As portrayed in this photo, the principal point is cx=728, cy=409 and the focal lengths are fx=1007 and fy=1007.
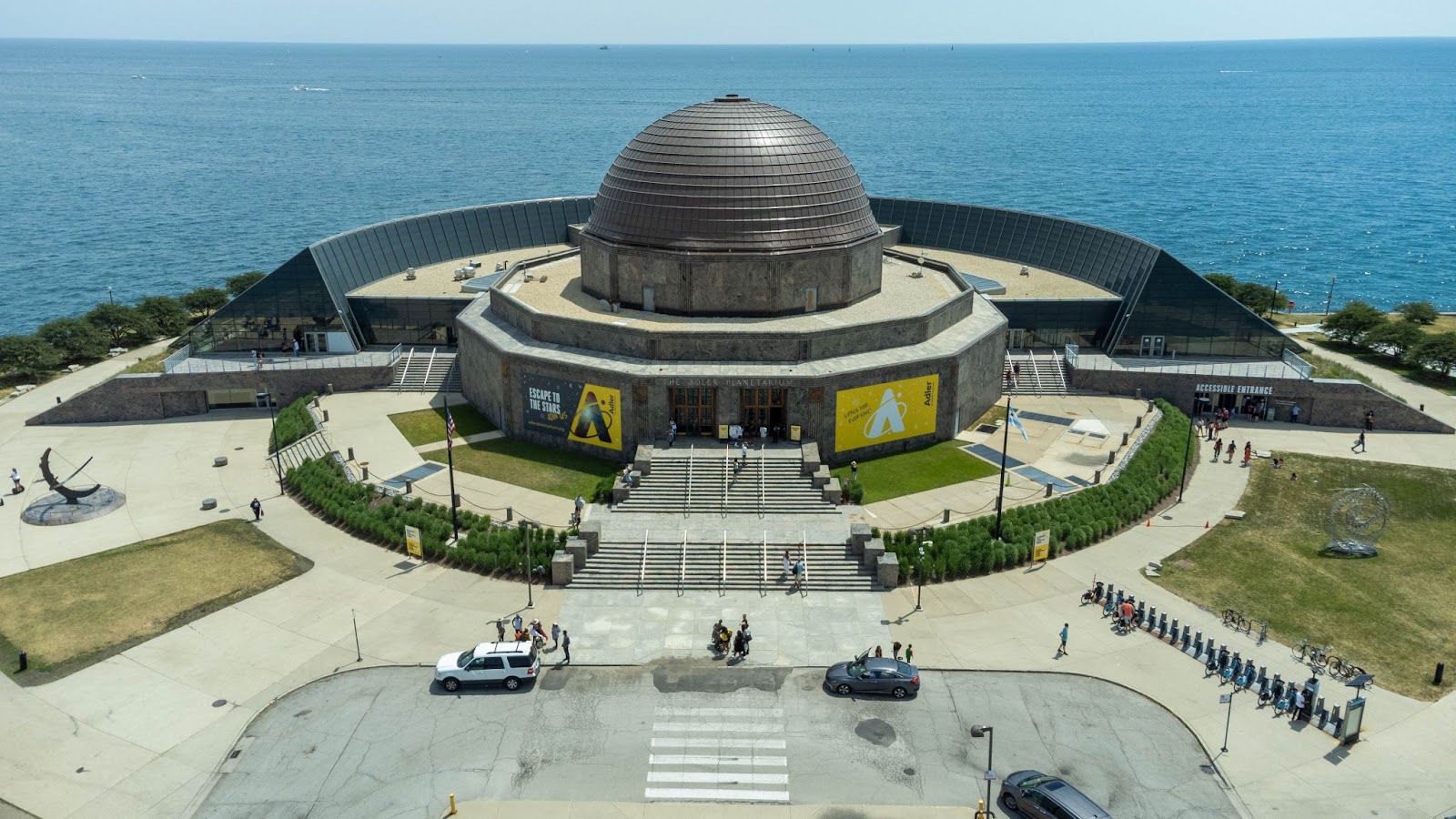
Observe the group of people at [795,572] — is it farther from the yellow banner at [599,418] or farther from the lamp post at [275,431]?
the lamp post at [275,431]

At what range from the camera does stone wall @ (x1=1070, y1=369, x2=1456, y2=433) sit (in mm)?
59812

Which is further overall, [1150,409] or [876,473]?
[1150,409]

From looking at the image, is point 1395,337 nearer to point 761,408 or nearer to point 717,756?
point 761,408

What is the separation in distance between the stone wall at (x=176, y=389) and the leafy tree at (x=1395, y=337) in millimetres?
68005

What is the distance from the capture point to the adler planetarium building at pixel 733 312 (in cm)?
5166

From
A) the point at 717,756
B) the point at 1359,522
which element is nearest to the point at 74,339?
the point at 717,756

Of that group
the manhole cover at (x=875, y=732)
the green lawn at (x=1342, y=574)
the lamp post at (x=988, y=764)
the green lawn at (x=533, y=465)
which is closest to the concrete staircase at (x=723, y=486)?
the green lawn at (x=533, y=465)

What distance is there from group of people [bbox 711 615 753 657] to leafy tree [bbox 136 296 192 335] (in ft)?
195

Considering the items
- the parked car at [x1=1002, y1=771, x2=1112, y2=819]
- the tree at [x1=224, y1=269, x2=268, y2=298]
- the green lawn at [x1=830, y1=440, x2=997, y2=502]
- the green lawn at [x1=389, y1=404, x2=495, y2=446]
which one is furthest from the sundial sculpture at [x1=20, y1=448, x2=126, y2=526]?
the parked car at [x1=1002, y1=771, x2=1112, y2=819]

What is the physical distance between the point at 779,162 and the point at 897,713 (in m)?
34.9

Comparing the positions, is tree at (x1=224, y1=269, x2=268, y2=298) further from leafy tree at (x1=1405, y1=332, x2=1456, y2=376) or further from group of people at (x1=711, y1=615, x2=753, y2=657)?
leafy tree at (x1=1405, y1=332, x2=1456, y2=376)

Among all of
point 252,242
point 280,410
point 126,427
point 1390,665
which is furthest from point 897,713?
point 252,242

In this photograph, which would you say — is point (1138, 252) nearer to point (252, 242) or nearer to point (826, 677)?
point (826, 677)

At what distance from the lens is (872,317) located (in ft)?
185
